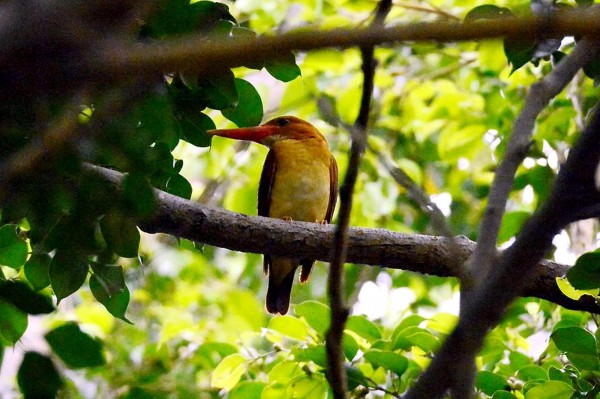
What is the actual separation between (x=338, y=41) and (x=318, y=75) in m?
4.36

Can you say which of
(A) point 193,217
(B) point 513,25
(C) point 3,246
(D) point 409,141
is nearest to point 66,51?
(B) point 513,25

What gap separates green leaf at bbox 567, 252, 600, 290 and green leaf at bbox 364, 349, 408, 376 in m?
0.69

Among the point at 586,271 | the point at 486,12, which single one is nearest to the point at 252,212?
the point at 486,12

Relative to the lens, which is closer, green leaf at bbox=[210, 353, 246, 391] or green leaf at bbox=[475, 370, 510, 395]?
green leaf at bbox=[475, 370, 510, 395]

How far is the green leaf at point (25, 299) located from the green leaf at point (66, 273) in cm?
43

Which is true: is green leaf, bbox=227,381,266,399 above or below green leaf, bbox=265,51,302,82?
below

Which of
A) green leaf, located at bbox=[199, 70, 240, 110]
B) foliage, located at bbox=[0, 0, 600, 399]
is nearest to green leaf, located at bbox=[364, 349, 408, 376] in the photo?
foliage, located at bbox=[0, 0, 600, 399]

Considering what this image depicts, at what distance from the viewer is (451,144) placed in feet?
14.9

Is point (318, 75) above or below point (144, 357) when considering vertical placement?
above

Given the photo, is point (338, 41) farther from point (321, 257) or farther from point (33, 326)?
point (33, 326)

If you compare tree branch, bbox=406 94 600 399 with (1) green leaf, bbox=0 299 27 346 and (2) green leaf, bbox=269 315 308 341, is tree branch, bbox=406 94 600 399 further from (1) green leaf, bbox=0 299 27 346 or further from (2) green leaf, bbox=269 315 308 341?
(2) green leaf, bbox=269 315 308 341

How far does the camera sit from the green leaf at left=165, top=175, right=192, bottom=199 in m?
2.39

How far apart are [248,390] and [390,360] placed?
480 millimetres

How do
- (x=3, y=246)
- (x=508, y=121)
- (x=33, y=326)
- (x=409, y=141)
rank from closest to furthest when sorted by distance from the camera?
(x=3, y=246)
(x=508, y=121)
(x=409, y=141)
(x=33, y=326)
